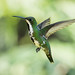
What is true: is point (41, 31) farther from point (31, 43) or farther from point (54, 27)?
point (31, 43)

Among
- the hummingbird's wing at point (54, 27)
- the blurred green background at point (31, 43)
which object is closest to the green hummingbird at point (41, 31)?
the hummingbird's wing at point (54, 27)

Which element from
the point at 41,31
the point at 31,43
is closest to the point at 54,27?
the point at 41,31

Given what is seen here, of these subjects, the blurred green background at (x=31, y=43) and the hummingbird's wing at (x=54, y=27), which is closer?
the hummingbird's wing at (x=54, y=27)

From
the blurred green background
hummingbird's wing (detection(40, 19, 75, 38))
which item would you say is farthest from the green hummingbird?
the blurred green background

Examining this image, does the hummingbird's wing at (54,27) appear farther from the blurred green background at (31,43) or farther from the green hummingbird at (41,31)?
the blurred green background at (31,43)

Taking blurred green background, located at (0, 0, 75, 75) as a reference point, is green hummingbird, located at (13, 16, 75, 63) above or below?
above

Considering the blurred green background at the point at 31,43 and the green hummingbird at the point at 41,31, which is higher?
the green hummingbird at the point at 41,31

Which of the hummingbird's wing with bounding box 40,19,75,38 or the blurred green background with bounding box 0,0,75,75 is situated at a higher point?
the hummingbird's wing with bounding box 40,19,75,38

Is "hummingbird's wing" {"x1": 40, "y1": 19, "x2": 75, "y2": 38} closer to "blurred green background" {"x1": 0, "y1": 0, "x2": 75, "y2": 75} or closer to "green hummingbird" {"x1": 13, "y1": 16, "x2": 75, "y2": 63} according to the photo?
"green hummingbird" {"x1": 13, "y1": 16, "x2": 75, "y2": 63}

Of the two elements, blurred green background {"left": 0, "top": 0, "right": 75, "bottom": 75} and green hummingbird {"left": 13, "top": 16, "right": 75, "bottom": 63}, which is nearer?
green hummingbird {"left": 13, "top": 16, "right": 75, "bottom": 63}
